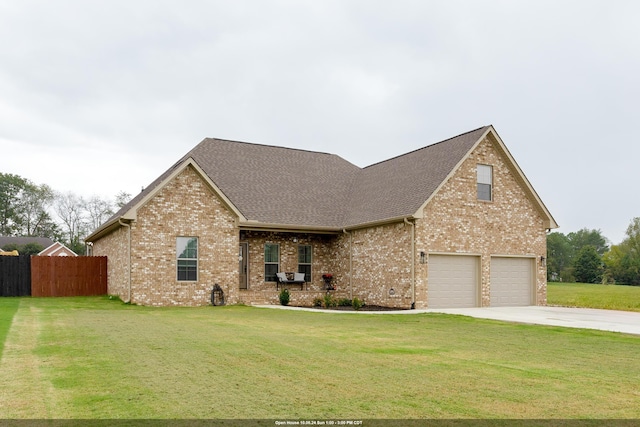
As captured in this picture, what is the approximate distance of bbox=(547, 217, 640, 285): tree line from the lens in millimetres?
63125

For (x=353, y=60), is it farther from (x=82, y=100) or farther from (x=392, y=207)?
(x=82, y=100)

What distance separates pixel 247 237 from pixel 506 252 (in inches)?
404

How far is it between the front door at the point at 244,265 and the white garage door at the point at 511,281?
31.8 ft

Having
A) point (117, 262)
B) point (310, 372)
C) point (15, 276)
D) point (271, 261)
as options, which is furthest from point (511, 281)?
point (15, 276)

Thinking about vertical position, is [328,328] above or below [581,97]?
below

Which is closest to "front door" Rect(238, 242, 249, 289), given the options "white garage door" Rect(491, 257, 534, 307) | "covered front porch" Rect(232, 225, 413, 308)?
"covered front porch" Rect(232, 225, 413, 308)

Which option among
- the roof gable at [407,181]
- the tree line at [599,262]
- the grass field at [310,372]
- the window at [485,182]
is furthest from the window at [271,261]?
the tree line at [599,262]

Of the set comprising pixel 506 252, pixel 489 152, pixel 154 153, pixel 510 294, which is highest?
pixel 154 153

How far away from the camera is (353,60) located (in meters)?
21.3

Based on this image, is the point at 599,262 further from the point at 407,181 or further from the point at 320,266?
the point at 320,266

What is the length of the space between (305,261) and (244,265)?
2.66 metres

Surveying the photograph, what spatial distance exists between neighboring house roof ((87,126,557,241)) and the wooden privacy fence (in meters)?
3.34

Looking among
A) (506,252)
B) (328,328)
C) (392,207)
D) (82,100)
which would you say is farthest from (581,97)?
(82,100)

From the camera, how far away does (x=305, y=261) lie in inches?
927
